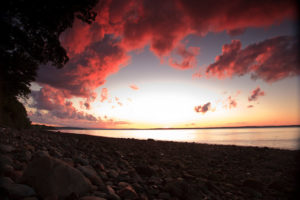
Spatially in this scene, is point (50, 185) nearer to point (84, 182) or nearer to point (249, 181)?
point (84, 182)

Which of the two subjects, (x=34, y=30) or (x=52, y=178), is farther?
(x=34, y=30)

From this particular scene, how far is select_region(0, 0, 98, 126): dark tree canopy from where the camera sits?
4.19 meters

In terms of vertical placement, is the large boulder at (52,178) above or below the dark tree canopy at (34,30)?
below

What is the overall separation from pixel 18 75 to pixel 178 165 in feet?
25.4

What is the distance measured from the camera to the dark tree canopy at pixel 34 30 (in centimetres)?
419

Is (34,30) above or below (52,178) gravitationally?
above

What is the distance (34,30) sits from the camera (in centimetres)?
471

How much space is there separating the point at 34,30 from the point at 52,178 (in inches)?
172

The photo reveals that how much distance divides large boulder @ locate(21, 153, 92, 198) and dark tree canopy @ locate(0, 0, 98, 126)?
370cm

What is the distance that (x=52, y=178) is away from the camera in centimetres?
284

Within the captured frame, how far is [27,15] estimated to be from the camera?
4.35 m

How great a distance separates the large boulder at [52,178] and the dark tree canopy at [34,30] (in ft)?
12.1

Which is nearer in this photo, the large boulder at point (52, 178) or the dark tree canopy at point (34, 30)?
the large boulder at point (52, 178)

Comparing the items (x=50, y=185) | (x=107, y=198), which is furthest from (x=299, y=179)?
(x=50, y=185)
